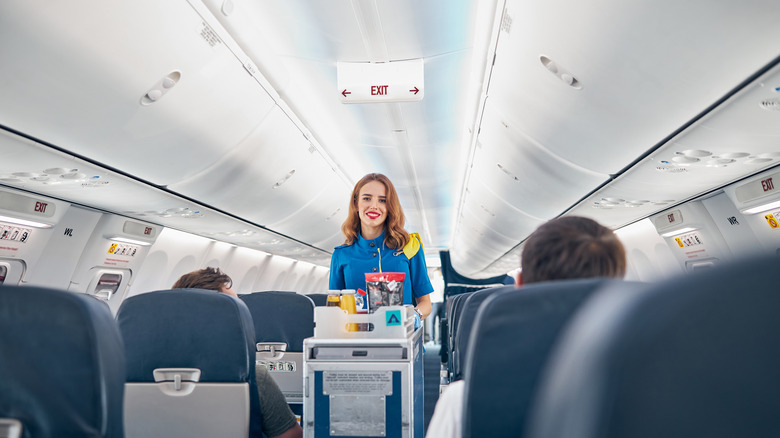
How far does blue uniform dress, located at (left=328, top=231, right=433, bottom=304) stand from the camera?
352cm

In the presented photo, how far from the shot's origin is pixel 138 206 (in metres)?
7.11

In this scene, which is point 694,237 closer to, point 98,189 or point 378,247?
point 378,247

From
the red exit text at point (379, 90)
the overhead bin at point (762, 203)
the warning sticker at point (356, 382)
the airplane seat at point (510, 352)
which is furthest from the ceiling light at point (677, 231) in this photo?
the airplane seat at point (510, 352)

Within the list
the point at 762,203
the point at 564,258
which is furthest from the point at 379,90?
the point at 762,203

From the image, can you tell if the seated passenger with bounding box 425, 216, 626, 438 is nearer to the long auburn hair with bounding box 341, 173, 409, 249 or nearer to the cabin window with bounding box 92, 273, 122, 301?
the long auburn hair with bounding box 341, 173, 409, 249

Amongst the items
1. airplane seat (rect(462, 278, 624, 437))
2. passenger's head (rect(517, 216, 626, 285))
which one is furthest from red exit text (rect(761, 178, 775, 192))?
airplane seat (rect(462, 278, 624, 437))

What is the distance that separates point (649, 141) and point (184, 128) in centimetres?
398

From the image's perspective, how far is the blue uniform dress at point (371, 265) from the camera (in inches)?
139

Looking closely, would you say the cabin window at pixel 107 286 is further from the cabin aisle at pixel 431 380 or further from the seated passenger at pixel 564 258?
the seated passenger at pixel 564 258

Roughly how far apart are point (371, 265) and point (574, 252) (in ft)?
6.90

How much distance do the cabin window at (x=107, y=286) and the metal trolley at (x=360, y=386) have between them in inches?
265

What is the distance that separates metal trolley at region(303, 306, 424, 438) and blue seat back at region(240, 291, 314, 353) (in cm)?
186

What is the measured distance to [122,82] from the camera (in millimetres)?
3697

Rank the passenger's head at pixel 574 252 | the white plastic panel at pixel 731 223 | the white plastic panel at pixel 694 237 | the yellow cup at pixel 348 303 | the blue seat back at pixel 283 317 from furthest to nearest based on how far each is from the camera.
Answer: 1. the white plastic panel at pixel 694 237
2. the white plastic panel at pixel 731 223
3. the blue seat back at pixel 283 317
4. the yellow cup at pixel 348 303
5. the passenger's head at pixel 574 252
